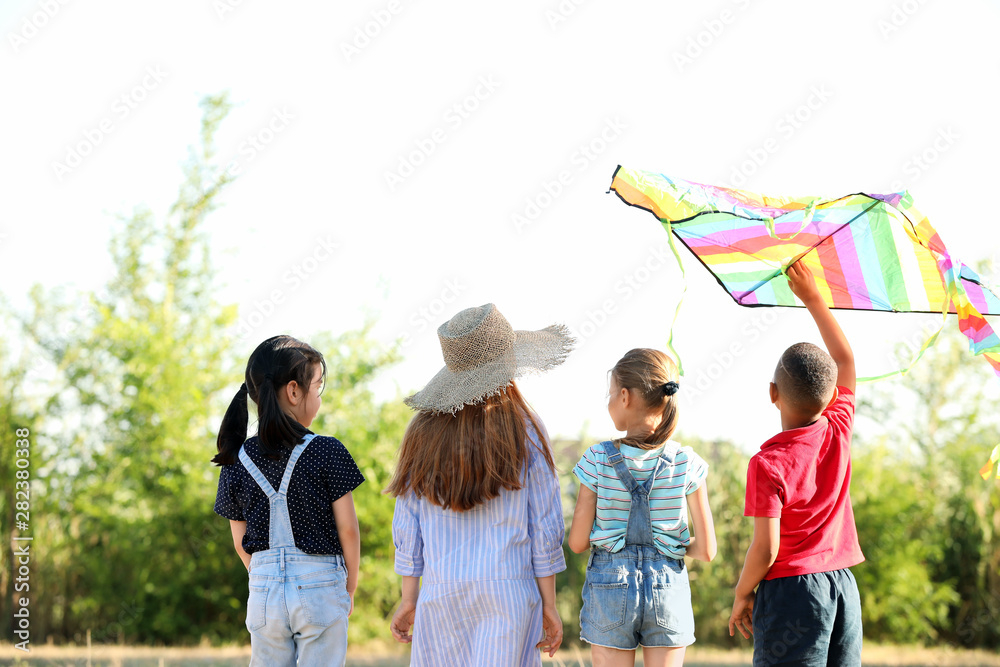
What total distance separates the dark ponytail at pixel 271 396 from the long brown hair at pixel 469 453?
46 centimetres

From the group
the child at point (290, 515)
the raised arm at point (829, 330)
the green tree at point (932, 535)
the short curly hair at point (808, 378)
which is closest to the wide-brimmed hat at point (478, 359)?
the child at point (290, 515)

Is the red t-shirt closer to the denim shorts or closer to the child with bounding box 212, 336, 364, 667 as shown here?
the denim shorts

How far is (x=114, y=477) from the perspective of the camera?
9.20 meters

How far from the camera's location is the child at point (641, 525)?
2.77 metres

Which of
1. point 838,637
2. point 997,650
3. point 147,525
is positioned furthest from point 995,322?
point 147,525

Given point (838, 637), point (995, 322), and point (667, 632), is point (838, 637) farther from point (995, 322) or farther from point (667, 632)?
point (995, 322)

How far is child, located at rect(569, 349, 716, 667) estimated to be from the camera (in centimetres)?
277

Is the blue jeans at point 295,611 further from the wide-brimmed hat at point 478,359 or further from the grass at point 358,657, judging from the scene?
the grass at point 358,657

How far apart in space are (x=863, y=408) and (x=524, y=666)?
30.7 ft

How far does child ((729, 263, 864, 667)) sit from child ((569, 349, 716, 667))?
20cm

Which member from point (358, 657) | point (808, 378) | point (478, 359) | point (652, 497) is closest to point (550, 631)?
point (652, 497)

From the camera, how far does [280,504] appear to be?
116 inches

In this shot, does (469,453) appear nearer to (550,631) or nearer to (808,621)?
(550,631)

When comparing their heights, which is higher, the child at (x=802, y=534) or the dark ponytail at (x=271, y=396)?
the dark ponytail at (x=271, y=396)
